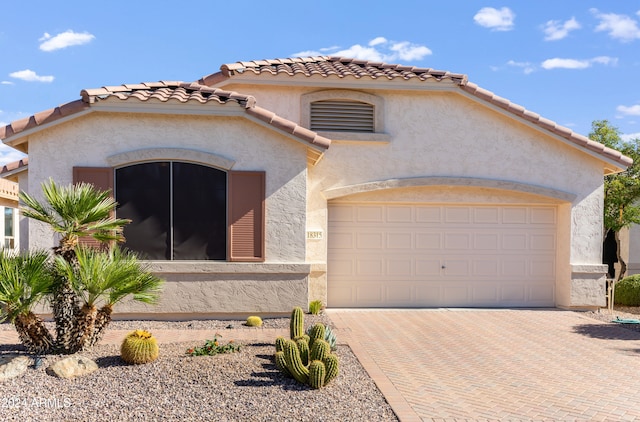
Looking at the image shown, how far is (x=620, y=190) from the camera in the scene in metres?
15.2

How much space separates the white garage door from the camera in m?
12.3

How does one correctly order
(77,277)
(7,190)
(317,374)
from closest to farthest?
(317,374) < (77,277) < (7,190)

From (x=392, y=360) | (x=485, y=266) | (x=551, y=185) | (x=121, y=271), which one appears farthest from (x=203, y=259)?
(x=551, y=185)

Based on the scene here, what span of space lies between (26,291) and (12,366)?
100cm

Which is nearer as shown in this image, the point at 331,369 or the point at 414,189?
the point at 331,369

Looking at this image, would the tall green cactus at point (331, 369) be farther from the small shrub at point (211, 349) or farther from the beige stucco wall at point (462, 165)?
the beige stucco wall at point (462, 165)

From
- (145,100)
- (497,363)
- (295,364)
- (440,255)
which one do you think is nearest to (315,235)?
(440,255)

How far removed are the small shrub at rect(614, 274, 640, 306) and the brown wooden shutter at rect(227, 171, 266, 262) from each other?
1085 cm

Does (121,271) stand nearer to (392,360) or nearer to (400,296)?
(392,360)

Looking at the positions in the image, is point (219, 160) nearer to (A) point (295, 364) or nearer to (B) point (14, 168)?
(A) point (295, 364)

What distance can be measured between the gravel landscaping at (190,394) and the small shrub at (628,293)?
10940mm

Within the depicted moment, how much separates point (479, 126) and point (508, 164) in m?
1.21

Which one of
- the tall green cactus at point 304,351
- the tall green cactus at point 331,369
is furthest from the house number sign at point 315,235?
the tall green cactus at point 331,369

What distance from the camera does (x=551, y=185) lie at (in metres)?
12.5
